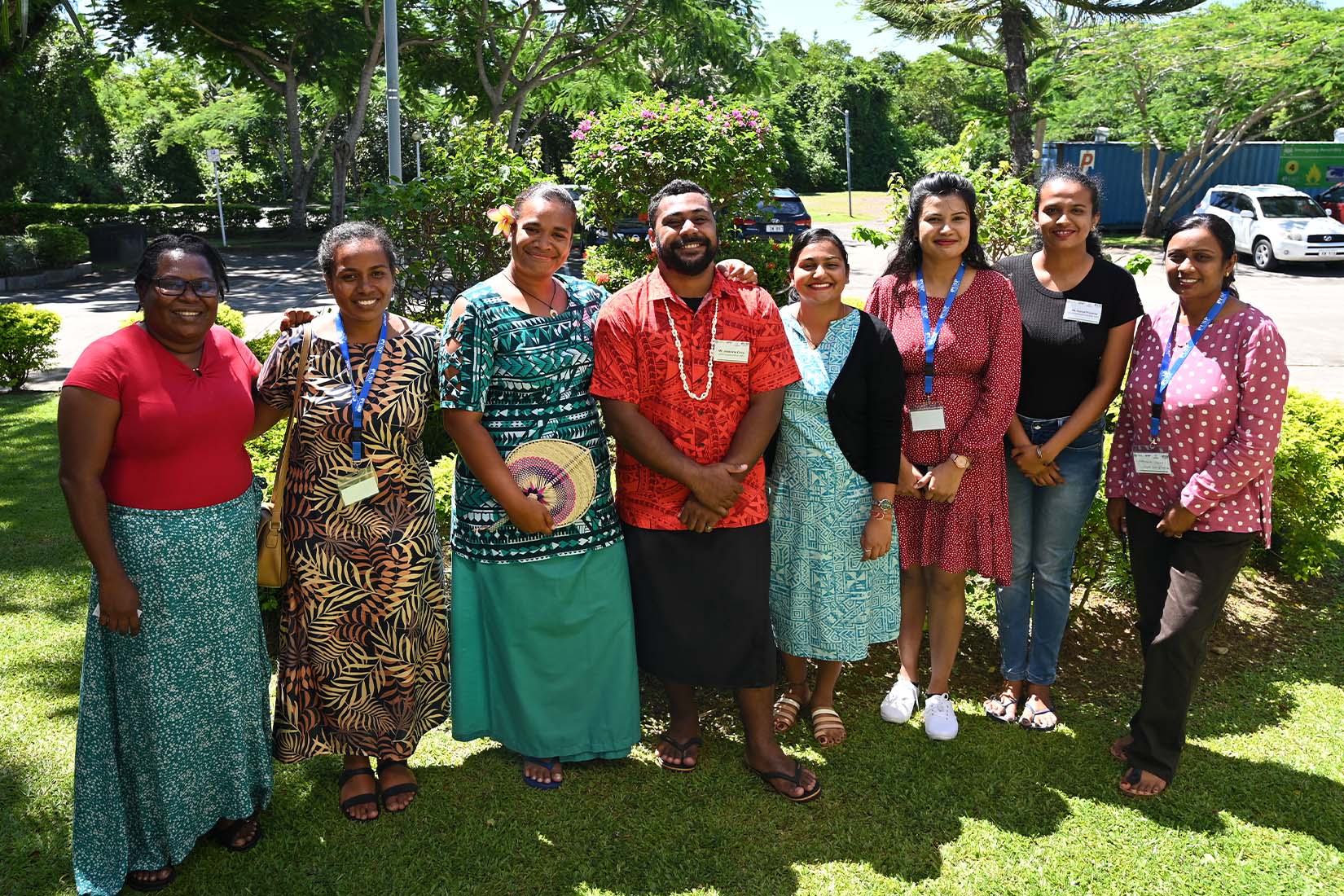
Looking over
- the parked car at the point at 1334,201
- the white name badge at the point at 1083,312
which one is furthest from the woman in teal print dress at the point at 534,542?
the parked car at the point at 1334,201

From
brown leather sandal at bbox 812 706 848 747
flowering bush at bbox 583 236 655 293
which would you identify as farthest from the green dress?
flowering bush at bbox 583 236 655 293

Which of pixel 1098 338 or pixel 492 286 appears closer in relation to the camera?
pixel 492 286

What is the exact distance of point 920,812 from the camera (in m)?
3.50

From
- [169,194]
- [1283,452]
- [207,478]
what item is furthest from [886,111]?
[207,478]

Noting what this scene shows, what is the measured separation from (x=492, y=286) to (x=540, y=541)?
2.85 feet

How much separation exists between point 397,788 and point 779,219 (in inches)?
669

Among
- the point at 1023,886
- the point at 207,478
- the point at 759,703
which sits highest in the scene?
the point at 207,478

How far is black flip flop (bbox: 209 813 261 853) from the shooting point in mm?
3232

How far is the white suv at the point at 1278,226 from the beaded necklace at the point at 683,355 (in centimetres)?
2071

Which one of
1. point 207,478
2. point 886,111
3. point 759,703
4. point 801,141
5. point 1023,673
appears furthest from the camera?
point 886,111

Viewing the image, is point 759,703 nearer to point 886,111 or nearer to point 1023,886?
point 1023,886

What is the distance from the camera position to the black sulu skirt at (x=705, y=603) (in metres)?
3.46

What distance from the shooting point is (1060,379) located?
3.74 meters

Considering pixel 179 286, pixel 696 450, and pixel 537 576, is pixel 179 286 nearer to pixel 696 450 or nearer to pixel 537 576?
pixel 537 576
